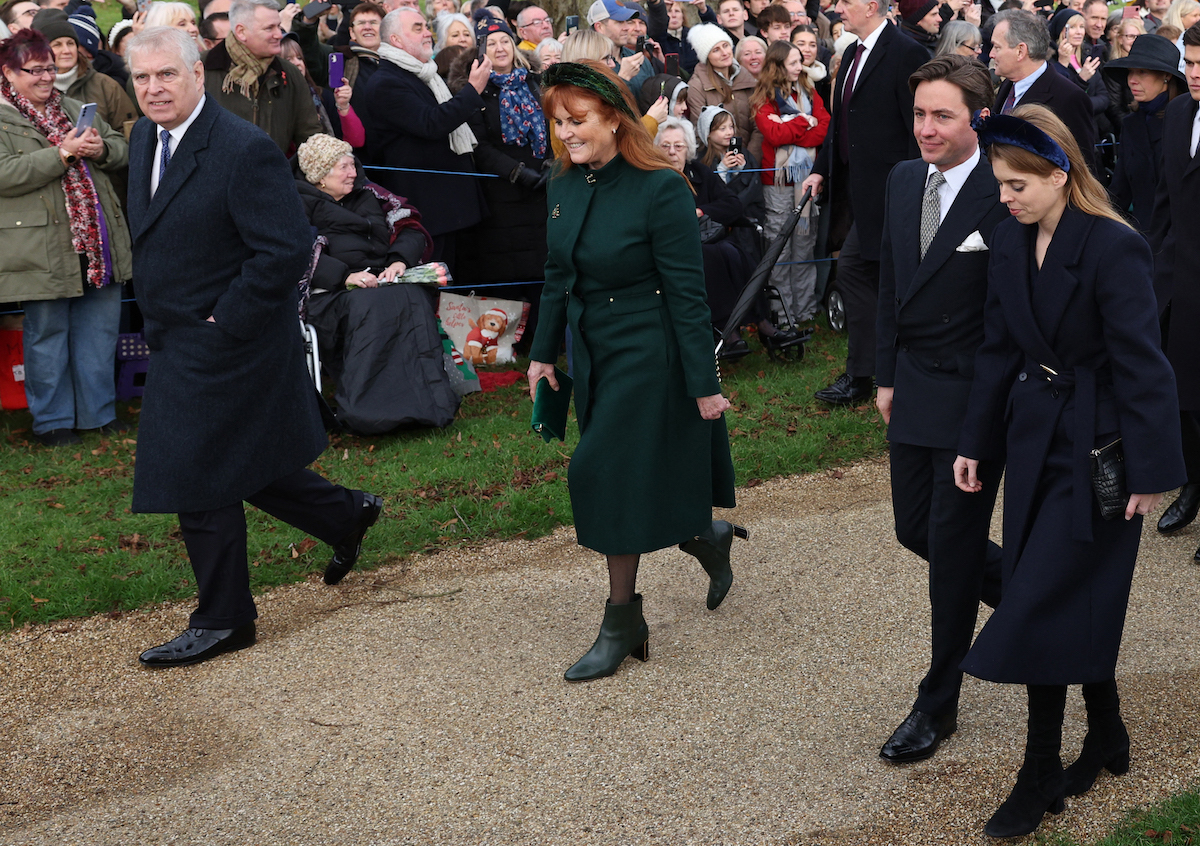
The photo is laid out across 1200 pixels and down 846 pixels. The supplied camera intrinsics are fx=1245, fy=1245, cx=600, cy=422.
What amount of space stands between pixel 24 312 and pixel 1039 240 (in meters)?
6.17

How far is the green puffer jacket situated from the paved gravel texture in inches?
112

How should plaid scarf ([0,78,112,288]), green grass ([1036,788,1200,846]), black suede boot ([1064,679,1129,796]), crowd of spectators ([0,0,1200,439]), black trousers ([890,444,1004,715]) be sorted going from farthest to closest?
crowd of spectators ([0,0,1200,439])
plaid scarf ([0,78,112,288])
black trousers ([890,444,1004,715])
black suede boot ([1064,679,1129,796])
green grass ([1036,788,1200,846])

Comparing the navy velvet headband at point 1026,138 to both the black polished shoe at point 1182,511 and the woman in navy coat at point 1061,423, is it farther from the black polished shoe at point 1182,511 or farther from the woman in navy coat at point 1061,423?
the black polished shoe at point 1182,511

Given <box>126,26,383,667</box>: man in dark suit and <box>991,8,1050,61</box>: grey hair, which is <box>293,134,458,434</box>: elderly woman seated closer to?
<box>126,26,383,667</box>: man in dark suit

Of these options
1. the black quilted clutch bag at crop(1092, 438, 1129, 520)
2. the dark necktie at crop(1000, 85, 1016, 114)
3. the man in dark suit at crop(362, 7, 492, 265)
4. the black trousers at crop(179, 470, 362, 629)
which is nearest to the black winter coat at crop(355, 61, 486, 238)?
the man in dark suit at crop(362, 7, 492, 265)

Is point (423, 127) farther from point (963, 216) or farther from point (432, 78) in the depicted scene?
point (963, 216)

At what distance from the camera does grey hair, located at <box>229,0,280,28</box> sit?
752cm

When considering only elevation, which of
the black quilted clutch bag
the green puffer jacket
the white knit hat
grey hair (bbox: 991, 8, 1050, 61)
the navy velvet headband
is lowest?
the black quilted clutch bag

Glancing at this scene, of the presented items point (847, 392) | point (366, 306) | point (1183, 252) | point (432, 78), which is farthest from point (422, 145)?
point (1183, 252)

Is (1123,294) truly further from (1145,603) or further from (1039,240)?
(1145,603)

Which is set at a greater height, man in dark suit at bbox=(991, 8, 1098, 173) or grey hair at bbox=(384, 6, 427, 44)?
grey hair at bbox=(384, 6, 427, 44)

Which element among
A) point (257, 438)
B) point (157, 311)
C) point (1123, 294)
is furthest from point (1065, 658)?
point (157, 311)

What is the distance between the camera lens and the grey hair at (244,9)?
7.52 m

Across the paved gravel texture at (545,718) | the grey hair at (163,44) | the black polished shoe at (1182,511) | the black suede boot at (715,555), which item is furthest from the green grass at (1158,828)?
the grey hair at (163,44)
